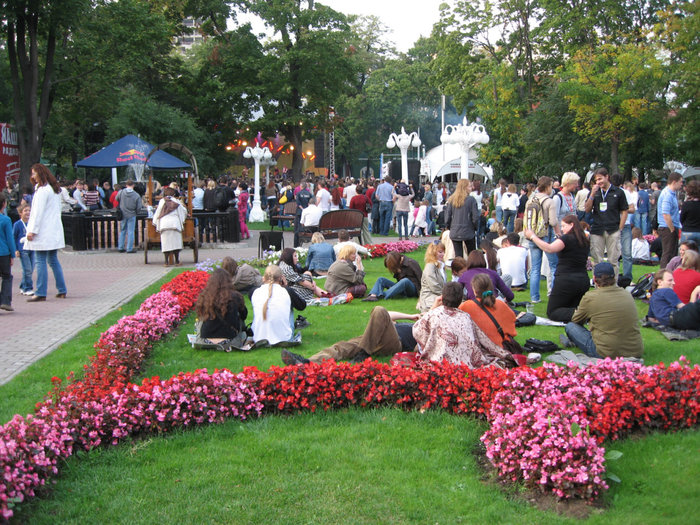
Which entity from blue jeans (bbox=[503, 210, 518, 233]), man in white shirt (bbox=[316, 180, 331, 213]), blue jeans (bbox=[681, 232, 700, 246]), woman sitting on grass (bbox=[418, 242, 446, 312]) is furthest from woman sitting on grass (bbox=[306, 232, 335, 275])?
blue jeans (bbox=[503, 210, 518, 233])

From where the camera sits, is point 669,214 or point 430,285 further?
point 669,214

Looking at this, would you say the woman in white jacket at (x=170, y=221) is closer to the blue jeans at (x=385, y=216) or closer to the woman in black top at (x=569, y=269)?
the blue jeans at (x=385, y=216)

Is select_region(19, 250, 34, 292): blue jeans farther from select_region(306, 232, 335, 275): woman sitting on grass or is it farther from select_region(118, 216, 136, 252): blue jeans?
select_region(118, 216, 136, 252): blue jeans

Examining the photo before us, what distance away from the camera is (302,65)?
119 ft

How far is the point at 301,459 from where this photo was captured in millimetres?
5090

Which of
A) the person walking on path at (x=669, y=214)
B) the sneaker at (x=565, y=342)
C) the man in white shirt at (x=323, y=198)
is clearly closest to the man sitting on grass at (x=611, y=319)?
the sneaker at (x=565, y=342)

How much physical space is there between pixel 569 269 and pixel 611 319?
1875mm

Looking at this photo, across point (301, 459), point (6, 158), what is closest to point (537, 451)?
point (301, 459)

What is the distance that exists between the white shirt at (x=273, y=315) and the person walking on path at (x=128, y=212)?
10550 millimetres

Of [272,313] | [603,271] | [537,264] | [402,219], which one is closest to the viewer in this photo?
[603,271]

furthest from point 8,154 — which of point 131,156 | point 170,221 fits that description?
Result: point 170,221

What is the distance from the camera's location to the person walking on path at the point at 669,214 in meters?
12.1

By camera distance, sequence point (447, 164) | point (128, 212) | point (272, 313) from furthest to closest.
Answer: point (447, 164) < point (128, 212) < point (272, 313)

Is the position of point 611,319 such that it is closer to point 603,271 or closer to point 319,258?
point 603,271
